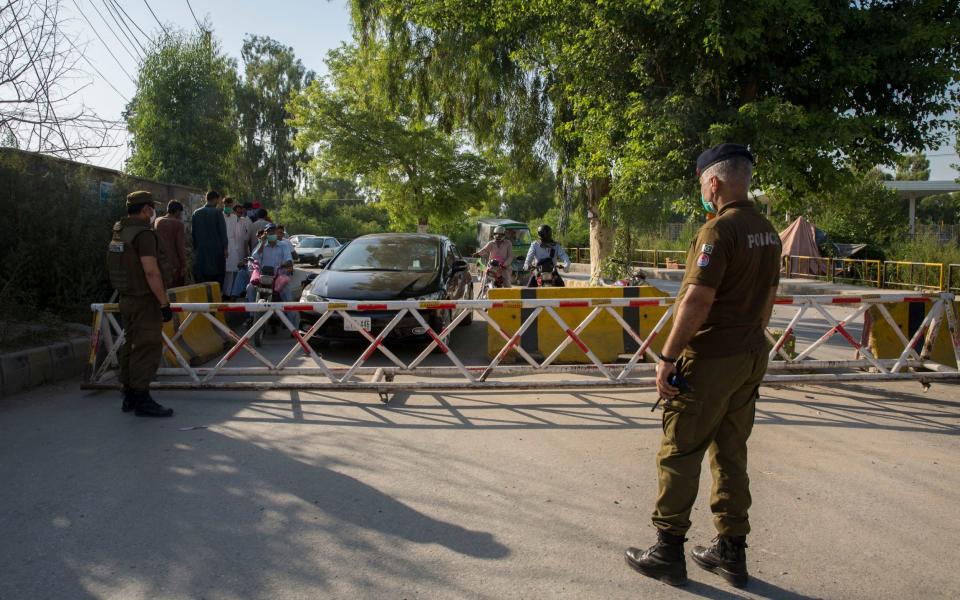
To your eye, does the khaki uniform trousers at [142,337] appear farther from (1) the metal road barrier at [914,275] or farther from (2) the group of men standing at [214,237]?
(1) the metal road barrier at [914,275]

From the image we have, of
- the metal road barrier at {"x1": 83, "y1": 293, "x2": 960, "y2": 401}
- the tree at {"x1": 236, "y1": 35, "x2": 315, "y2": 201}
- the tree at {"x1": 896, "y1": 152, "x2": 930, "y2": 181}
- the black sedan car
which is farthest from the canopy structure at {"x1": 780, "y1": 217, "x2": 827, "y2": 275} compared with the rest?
the tree at {"x1": 896, "y1": 152, "x2": 930, "y2": 181}

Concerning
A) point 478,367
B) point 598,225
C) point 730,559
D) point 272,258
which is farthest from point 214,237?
point 598,225

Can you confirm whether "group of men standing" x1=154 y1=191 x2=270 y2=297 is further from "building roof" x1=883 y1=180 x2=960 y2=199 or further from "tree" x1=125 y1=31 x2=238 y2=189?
"building roof" x1=883 y1=180 x2=960 y2=199

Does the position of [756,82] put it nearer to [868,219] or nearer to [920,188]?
[868,219]

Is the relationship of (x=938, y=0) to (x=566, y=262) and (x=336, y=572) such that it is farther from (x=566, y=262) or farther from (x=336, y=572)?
(x=336, y=572)

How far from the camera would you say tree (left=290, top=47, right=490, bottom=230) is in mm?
24766

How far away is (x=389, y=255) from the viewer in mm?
9891

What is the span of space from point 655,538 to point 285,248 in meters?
7.34

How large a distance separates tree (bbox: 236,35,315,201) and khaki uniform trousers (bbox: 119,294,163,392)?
4232 cm

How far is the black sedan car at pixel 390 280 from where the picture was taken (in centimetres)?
839

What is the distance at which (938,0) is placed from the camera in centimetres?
931

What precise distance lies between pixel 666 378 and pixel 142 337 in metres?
4.55

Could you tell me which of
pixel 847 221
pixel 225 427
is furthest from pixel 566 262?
pixel 847 221

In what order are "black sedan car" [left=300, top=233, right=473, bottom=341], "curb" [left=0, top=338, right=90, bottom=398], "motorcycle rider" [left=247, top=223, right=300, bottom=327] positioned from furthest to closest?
"motorcycle rider" [left=247, top=223, right=300, bottom=327], "black sedan car" [left=300, top=233, right=473, bottom=341], "curb" [left=0, top=338, right=90, bottom=398]
